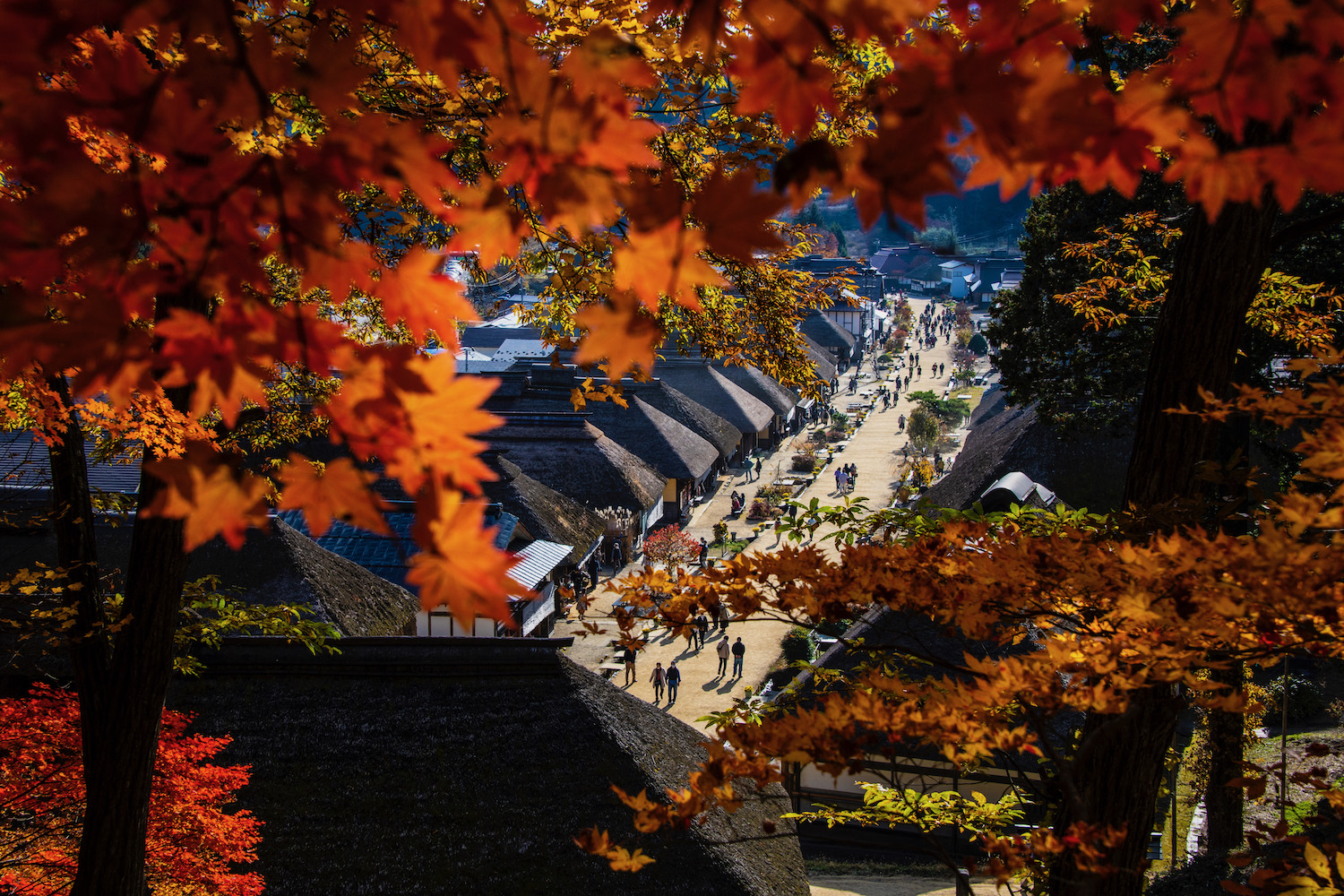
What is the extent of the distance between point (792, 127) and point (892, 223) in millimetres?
202

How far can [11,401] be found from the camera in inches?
165

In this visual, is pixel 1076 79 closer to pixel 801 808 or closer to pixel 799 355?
pixel 799 355

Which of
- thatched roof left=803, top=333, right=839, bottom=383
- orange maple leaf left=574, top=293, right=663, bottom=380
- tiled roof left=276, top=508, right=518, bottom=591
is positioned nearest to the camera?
orange maple leaf left=574, top=293, right=663, bottom=380

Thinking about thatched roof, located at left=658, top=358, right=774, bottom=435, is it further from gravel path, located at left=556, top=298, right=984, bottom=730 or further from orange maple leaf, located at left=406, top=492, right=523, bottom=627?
orange maple leaf, located at left=406, top=492, right=523, bottom=627

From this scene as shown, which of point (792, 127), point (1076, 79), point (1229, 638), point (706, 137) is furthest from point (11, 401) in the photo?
point (1229, 638)

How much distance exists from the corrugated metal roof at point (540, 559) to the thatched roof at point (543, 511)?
1.53ft

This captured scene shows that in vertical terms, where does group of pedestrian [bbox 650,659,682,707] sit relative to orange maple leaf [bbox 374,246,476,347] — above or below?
below

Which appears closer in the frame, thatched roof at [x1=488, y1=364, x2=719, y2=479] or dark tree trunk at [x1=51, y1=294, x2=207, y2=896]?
dark tree trunk at [x1=51, y1=294, x2=207, y2=896]

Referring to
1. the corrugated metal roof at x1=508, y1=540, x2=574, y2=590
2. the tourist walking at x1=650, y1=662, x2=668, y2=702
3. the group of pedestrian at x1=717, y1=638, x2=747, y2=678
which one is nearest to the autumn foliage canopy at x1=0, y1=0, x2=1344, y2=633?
the corrugated metal roof at x1=508, y1=540, x2=574, y2=590

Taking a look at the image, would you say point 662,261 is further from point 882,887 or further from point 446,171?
point 882,887

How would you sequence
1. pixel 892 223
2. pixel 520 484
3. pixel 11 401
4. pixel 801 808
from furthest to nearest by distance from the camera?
pixel 520 484 → pixel 801 808 → pixel 11 401 → pixel 892 223

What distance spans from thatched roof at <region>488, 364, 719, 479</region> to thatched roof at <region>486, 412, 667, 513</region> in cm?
140

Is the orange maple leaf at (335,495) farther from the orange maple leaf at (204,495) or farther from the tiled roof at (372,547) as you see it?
the tiled roof at (372,547)

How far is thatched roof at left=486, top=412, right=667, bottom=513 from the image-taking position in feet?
76.5
